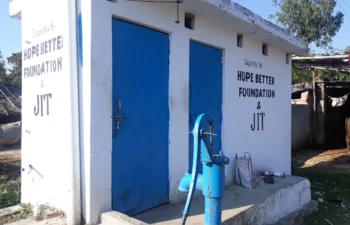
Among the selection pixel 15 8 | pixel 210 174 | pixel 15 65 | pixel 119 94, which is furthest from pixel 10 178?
pixel 15 65

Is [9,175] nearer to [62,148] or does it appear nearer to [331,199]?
[62,148]

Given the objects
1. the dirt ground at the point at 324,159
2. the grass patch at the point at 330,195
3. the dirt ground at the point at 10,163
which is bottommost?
the grass patch at the point at 330,195

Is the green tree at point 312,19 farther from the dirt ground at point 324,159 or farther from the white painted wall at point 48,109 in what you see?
the white painted wall at point 48,109

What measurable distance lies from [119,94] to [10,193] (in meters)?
3.27

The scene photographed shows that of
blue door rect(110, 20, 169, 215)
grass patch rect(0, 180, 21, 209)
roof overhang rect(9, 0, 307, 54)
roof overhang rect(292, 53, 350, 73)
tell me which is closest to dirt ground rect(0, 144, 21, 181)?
grass patch rect(0, 180, 21, 209)

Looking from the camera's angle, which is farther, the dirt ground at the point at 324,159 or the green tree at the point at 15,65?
the green tree at the point at 15,65

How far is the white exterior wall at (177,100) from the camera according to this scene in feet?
10.4

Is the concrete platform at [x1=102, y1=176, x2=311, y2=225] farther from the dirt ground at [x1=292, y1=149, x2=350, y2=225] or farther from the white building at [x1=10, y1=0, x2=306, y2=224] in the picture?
the dirt ground at [x1=292, y1=149, x2=350, y2=225]

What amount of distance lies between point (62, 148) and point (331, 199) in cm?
530

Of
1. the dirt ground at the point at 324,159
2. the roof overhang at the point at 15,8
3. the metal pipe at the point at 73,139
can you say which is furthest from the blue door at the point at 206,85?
the dirt ground at the point at 324,159

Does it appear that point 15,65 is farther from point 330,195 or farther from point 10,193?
point 330,195

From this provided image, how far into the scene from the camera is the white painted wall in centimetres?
323

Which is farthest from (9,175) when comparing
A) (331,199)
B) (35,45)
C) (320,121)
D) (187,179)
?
(320,121)

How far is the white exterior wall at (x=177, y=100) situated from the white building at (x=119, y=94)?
0.04ft
